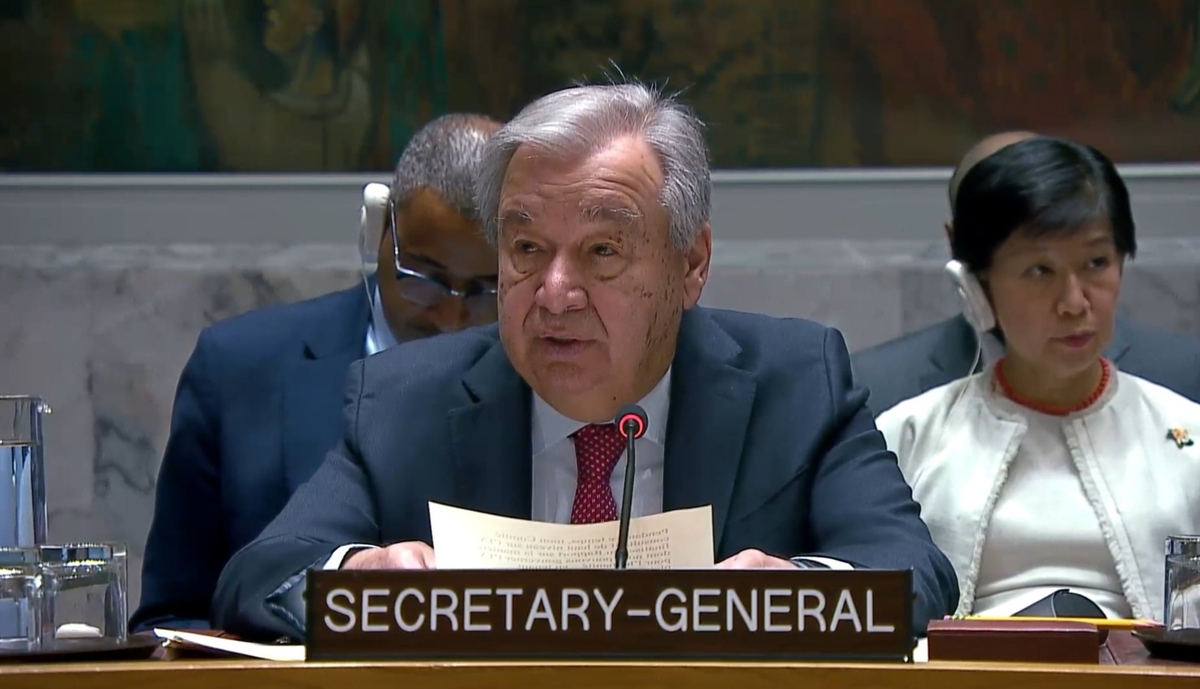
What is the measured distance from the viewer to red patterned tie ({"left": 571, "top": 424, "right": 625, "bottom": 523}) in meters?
3.02

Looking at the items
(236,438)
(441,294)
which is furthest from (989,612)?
(236,438)

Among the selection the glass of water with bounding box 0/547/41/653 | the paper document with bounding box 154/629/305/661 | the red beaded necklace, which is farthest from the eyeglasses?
the glass of water with bounding box 0/547/41/653

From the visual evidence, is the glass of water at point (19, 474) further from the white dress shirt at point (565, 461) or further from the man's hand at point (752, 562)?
the man's hand at point (752, 562)

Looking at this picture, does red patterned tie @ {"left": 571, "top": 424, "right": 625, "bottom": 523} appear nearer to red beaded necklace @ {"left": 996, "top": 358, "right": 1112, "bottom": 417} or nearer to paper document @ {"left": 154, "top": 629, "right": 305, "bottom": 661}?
paper document @ {"left": 154, "top": 629, "right": 305, "bottom": 661}

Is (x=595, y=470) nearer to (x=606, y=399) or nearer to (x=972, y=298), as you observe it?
(x=606, y=399)

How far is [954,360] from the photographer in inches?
183

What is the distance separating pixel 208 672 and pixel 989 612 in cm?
225

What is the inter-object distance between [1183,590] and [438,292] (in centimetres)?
205

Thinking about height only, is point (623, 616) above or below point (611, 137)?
below

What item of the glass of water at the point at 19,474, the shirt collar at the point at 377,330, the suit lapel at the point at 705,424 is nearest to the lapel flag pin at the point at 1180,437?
the suit lapel at the point at 705,424

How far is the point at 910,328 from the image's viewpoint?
544 centimetres

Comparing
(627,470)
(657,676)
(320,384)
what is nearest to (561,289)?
(627,470)

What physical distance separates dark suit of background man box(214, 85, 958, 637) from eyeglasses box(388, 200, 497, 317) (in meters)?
0.71

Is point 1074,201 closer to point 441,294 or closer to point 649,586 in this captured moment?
point 441,294
